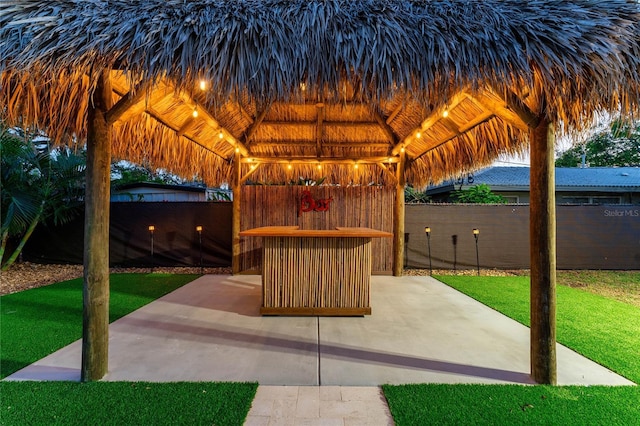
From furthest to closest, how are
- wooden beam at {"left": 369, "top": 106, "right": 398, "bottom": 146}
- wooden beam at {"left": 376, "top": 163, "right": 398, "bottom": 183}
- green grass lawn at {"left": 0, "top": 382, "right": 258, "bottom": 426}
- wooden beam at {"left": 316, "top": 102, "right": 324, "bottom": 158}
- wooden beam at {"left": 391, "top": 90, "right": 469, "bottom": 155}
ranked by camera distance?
1. wooden beam at {"left": 376, "top": 163, "right": 398, "bottom": 183}
2. wooden beam at {"left": 369, "top": 106, "right": 398, "bottom": 146}
3. wooden beam at {"left": 316, "top": 102, "right": 324, "bottom": 158}
4. wooden beam at {"left": 391, "top": 90, "right": 469, "bottom": 155}
5. green grass lawn at {"left": 0, "top": 382, "right": 258, "bottom": 426}

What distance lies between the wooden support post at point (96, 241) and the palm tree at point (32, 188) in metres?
4.58

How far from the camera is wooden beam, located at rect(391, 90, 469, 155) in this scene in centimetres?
316

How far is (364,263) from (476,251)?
14.3 feet

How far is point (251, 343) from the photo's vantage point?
297cm

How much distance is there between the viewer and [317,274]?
12.8 ft

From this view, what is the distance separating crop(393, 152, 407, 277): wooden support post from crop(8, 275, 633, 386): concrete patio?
2.05 metres

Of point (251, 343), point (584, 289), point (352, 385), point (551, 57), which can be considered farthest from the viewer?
point (584, 289)

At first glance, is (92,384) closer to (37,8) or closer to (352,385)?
(352,385)

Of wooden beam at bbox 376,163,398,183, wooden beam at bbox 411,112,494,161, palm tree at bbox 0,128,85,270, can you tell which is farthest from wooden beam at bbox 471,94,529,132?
palm tree at bbox 0,128,85,270

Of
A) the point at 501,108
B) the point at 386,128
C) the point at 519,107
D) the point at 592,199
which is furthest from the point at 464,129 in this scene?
the point at 592,199

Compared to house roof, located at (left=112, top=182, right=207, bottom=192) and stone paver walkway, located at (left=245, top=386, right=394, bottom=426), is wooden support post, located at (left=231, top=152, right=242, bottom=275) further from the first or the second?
stone paver walkway, located at (left=245, top=386, right=394, bottom=426)

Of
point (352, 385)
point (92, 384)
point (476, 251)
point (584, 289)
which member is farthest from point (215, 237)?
point (584, 289)

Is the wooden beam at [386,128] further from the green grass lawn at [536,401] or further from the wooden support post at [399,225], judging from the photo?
the green grass lawn at [536,401]

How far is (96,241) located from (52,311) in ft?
8.18
